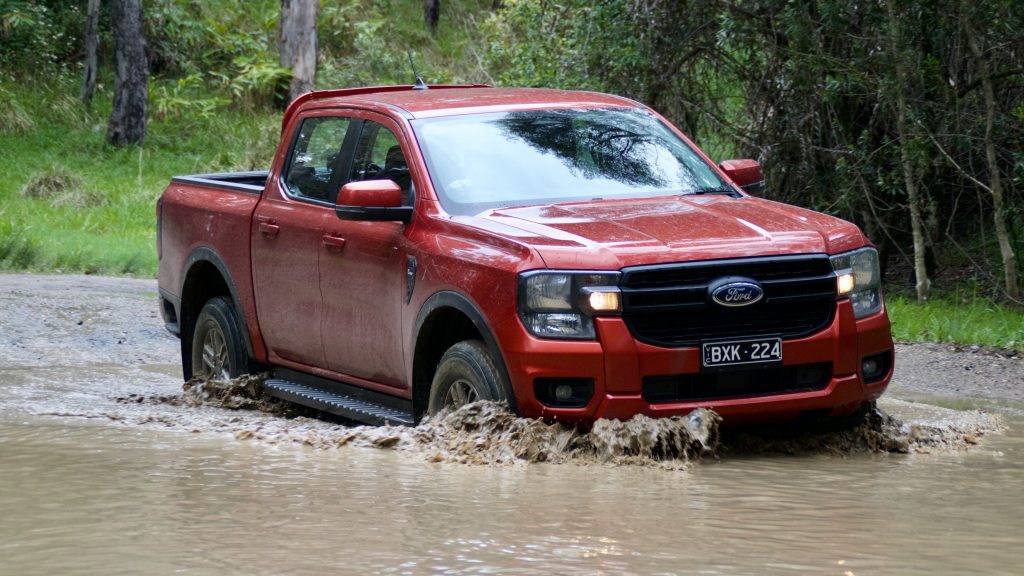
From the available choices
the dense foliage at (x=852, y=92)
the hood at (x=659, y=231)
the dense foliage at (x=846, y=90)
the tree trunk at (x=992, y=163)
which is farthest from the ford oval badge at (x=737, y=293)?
the tree trunk at (x=992, y=163)

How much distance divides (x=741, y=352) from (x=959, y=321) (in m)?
5.89

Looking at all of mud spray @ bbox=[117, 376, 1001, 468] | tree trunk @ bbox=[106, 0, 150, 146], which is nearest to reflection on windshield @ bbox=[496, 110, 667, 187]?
mud spray @ bbox=[117, 376, 1001, 468]

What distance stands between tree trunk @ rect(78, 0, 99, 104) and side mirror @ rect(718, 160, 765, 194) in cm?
2290

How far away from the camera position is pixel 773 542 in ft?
15.2

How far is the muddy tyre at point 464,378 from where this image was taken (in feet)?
19.8

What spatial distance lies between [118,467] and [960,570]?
11.0ft

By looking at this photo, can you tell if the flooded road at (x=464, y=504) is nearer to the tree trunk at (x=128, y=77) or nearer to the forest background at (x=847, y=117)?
the forest background at (x=847, y=117)

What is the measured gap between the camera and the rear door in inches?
295

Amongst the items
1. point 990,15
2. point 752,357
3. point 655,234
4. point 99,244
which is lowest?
point 99,244

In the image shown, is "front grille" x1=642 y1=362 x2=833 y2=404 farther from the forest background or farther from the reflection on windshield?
the forest background

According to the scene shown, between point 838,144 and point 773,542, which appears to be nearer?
point 773,542

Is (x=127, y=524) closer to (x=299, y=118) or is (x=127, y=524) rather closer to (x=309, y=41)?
(x=299, y=118)

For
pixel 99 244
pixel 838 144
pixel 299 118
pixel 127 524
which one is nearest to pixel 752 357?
pixel 127 524

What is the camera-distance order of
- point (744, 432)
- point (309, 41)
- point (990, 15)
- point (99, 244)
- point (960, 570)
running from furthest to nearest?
point (309, 41), point (99, 244), point (990, 15), point (744, 432), point (960, 570)
